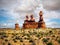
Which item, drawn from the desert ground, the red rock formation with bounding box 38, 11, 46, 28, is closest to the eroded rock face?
the red rock formation with bounding box 38, 11, 46, 28

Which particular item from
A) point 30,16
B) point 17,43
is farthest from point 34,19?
point 17,43

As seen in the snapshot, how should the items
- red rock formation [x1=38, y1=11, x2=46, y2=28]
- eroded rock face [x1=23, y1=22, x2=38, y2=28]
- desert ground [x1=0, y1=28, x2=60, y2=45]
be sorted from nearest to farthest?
desert ground [x1=0, y1=28, x2=60, y2=45], red rock formation [x1=38, y1=11, x2=46, y2=28], eroded rock face [x1=23, y1=22, x2=38, y2=28]

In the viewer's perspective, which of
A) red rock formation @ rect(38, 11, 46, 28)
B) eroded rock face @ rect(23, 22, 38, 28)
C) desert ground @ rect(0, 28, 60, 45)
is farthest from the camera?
eroded rock face @ rect(23, 22, 38, 28)

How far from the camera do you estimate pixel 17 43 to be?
11977 millimetres

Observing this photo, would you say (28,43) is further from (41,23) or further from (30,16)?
(30,16)

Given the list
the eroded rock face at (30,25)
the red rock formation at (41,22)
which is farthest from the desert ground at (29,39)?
the eroded rock face at (30,25)

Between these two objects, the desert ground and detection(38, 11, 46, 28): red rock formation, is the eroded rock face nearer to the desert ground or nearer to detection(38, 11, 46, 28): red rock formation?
detection(38, 11, 46, 28): red rock formation

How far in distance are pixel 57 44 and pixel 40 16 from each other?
108 ft

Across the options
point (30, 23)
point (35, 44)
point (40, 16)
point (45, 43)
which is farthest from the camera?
point (30, 23)

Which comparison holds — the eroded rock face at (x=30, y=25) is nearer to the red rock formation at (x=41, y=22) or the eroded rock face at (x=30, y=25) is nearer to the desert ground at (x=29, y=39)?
the red rock formation at (x=41, y=22)

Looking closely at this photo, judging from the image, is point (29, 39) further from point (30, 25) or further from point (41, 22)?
point (30, 25)

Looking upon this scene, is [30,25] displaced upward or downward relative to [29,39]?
upward

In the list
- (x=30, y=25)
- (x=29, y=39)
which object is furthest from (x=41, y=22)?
(x=29, y=39)

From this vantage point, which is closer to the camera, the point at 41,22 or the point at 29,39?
the point at 29,39
